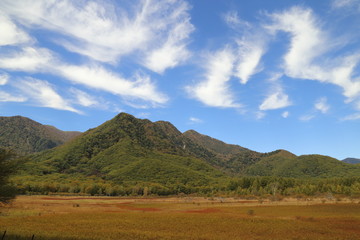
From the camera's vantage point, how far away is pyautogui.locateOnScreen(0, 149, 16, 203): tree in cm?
2564

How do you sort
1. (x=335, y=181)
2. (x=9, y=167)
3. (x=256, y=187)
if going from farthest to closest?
(x=256, y=187) → (x=335, y=181) → (x=9, y=167)

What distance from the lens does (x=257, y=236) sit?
1483 inches

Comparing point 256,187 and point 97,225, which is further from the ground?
point 256,187

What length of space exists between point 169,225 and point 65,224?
17.5m

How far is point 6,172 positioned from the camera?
26.2 meters

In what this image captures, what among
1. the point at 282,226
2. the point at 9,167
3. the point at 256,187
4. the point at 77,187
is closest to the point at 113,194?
the point at 77,187

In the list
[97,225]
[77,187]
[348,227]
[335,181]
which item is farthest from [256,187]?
[97,225]

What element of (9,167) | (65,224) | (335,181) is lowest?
(65,224)

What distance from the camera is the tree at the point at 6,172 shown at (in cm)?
2564

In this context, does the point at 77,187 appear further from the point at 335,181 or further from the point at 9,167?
the point at 335,181

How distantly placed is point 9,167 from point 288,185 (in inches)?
7336

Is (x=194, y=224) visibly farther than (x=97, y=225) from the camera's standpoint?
Yes

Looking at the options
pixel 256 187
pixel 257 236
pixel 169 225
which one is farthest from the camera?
pixel 256 187

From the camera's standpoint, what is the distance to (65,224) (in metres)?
42.7
